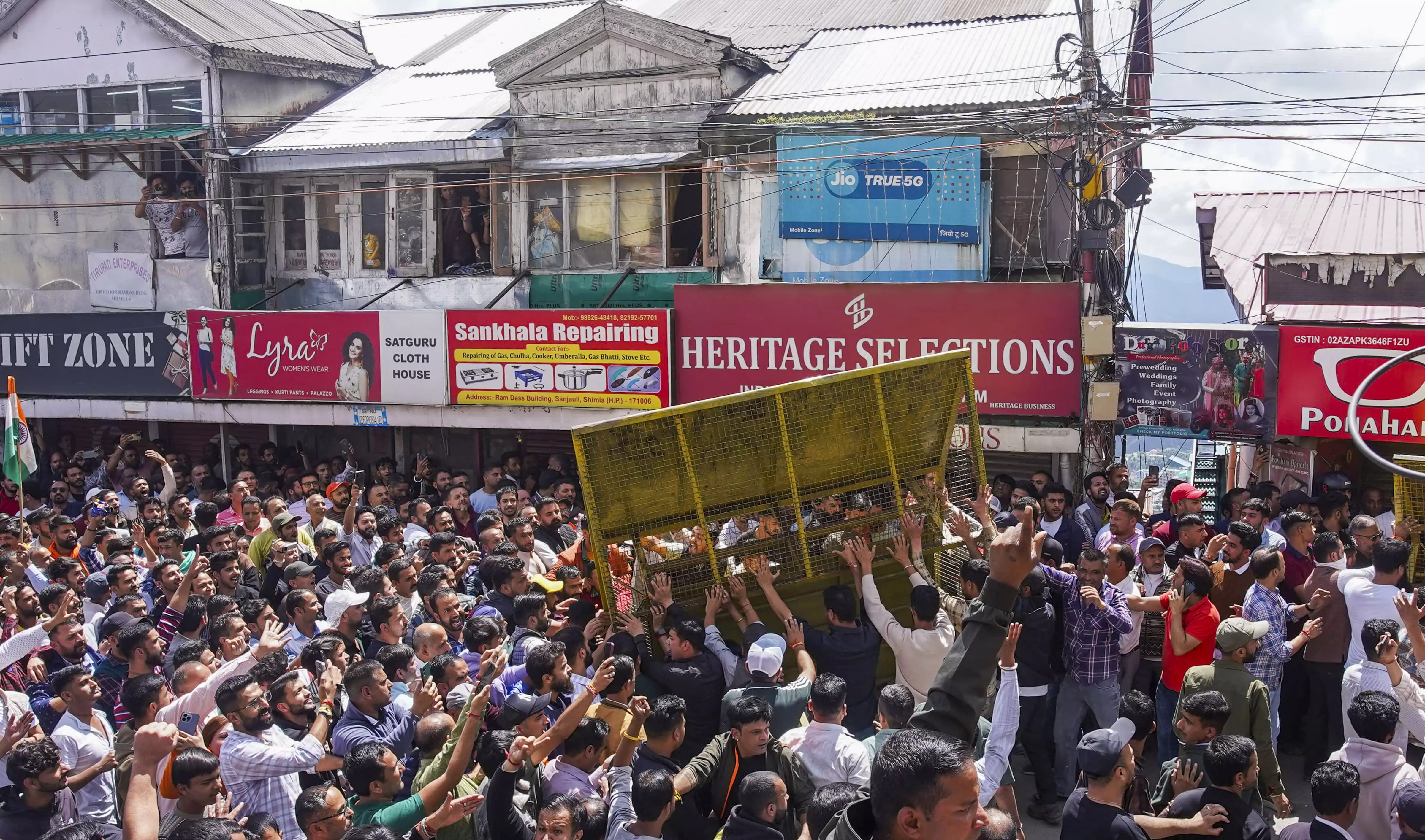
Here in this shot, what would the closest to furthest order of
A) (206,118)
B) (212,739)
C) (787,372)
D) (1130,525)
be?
(212,739), (1130,525), (787,372), (206,118)

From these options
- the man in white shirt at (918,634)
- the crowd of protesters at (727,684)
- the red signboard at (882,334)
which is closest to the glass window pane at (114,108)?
the crowd of protesters at (727,684)

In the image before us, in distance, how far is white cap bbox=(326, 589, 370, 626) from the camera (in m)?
7.56

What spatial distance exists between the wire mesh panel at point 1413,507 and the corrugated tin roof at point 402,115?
38.3ft

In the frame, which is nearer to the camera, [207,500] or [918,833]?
[918,833]

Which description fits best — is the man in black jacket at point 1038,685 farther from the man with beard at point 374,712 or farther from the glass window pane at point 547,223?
the glass window pane at point 547,223

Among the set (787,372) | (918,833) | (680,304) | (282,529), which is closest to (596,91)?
(680,304)

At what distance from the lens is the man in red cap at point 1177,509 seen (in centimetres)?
917

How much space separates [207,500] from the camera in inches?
543

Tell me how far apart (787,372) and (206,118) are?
9841mm

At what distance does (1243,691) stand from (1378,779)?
2.57 ft

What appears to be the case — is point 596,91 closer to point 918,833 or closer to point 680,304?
point 680,304

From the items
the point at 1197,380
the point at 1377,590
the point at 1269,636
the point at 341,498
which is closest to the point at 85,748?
the point at 341,498

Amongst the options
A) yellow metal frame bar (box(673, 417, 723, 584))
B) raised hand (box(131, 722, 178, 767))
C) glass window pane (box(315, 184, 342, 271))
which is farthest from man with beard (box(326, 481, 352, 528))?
glass window pane (box(315, 184, 342, 271))

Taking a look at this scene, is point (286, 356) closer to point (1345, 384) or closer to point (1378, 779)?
point (1345, 384)
